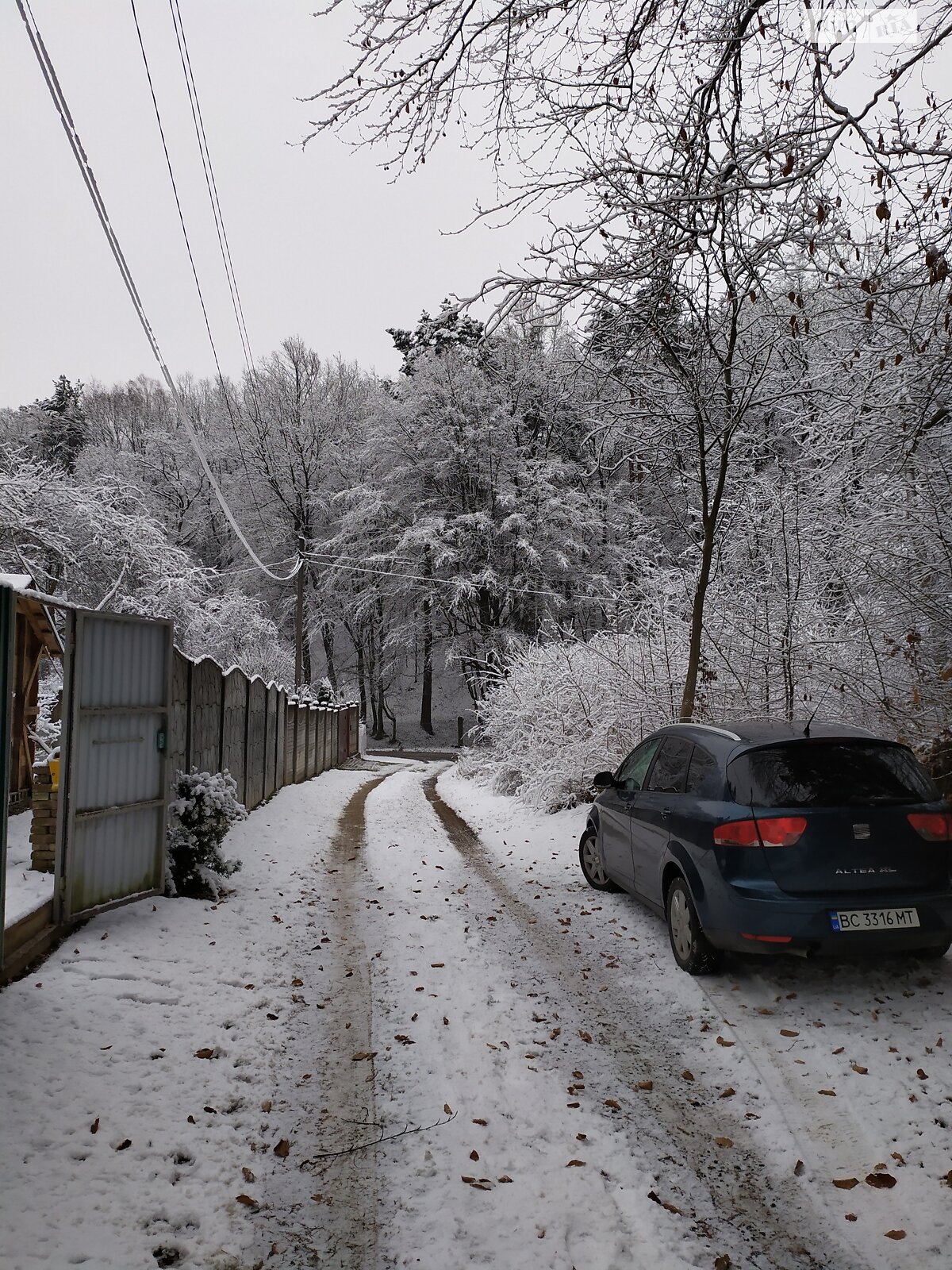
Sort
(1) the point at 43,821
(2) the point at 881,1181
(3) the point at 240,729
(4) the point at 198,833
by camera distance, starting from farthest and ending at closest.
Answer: (3) the point at 240,729, (1) the point at 43,821, (4) the point at 198,833, (2) the point at 881,1181

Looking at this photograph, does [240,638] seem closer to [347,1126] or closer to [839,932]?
[347,1126]

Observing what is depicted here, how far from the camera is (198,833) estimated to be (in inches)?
267

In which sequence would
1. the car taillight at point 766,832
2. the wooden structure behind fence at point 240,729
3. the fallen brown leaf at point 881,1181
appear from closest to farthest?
the fallen brown leaf at point 881,1181 < the car taillight at point 766,832 < the wooden structure behind fence at point 240,729

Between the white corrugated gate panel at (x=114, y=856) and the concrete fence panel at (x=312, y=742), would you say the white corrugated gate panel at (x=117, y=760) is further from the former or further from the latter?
the concrete fence panel at (x=312, y=742)

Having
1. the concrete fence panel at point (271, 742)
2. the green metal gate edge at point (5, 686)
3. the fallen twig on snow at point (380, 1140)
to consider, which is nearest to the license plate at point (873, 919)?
the fallen twig on snow at point (380, 1140)

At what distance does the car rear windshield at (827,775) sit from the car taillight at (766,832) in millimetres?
106

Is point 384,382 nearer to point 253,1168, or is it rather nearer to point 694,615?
point 694,615

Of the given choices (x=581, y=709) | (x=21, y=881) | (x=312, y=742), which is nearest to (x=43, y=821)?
(x=21, y=881)

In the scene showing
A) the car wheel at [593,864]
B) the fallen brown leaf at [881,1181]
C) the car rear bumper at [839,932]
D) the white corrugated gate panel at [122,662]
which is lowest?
the fallen brown leaf at [881,1181]

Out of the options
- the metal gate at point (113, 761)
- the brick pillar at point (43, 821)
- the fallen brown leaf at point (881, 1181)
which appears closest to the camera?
the fallen brown leaf at point (881, 1181)

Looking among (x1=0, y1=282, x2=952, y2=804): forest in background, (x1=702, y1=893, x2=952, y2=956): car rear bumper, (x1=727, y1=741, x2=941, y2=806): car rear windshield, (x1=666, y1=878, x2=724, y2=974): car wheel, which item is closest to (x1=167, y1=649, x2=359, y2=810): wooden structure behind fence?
(x1=666, y1=878, x2=724, y2=974): car wheel

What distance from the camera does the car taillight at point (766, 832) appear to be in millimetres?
4508

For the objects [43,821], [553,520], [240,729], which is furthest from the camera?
[553,520]

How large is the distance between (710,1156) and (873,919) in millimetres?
1737
